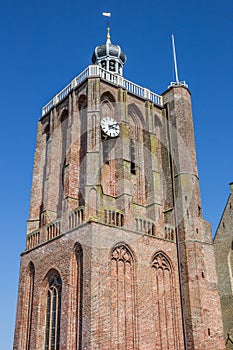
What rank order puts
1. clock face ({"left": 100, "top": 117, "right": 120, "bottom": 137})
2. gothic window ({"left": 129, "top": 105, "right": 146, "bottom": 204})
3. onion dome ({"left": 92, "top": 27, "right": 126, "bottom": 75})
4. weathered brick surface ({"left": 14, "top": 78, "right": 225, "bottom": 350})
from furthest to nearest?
onion dome ({"left": 92, "top": 27, "right": 126, "bottom": 75})
gothic window ({"left": 129, "top": 105, "right": 146, "bottom": 204})
clock face ({"left": 100, "top": 117, "right": 120, "bottom": 137})
weathered brick surface ({"left": 14, "top": 78, "right": 225, "bottom": 350})

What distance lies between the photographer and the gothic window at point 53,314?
73.4 ft

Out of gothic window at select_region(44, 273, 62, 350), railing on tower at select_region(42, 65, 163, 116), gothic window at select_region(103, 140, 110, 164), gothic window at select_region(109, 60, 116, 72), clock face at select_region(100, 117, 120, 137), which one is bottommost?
gothic window at select_region(44, 273, 62, 350)

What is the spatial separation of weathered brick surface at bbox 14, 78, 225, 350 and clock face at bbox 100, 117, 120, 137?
1.48 ft

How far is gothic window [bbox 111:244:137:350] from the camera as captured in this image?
826 inches

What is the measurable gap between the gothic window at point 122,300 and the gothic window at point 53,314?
10.4 ft

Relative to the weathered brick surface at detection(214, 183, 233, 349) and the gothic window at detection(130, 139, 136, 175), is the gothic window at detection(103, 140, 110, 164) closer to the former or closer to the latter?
the gothic window at detection(130, 139, 136, 175)

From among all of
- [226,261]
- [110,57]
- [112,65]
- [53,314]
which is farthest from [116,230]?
[110,57]

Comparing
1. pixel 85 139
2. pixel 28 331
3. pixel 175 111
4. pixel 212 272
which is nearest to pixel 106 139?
pixel 85 139

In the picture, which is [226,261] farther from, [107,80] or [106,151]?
[107,80]

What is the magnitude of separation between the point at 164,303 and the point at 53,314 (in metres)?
6.01

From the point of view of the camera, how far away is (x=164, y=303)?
23750 millimetres

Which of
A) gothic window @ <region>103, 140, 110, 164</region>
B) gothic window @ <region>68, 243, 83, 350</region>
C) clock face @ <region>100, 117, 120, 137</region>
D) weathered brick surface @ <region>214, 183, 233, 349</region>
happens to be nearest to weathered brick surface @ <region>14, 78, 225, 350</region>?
gothic window @ <region>68, 243, 83, 350</region>

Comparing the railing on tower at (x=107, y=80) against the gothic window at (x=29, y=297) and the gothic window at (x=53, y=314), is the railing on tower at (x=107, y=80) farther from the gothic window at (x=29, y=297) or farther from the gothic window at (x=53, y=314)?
the gothic window at (x=53, y=314)

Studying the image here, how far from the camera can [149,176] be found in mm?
27609
